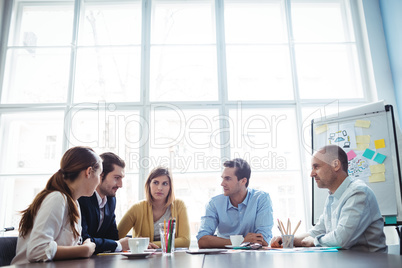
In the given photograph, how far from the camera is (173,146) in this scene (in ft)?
11.6

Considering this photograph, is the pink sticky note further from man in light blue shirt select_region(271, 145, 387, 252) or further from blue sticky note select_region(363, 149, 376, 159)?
man in light blue shirt select_region(271, 145, 387, 252)

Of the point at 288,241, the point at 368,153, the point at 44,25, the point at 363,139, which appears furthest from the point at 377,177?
the point at 44,25

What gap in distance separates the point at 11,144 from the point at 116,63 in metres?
1.48

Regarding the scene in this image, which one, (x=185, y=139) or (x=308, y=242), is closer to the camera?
(x=308, y=242)

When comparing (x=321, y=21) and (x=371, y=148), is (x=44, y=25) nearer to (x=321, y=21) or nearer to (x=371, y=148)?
(x=321, y=21)

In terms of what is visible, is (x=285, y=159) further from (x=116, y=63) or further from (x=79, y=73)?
(x=79, y=73)

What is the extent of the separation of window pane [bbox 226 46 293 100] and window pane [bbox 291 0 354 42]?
0.35 metres

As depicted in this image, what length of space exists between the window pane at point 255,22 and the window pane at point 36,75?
1980mm

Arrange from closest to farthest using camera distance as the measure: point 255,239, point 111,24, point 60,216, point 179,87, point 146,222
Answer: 1. point 60,216
2. point 255,239
3. point 146,222
4. point 179,87
5. point 111,24

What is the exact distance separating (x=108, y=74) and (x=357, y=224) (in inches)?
119

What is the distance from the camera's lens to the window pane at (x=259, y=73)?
12.2 feet

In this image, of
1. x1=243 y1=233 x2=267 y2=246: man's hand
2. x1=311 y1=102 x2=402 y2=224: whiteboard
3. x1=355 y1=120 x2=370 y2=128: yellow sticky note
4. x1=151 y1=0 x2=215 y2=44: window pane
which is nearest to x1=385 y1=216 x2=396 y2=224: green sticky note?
x1=311 y1=102 x2=402 y2=224: whiteboard

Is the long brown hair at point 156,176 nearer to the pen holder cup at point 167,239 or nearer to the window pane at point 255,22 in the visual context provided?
the pen holder cup at point 167,239

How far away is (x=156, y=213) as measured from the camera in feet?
8.13
